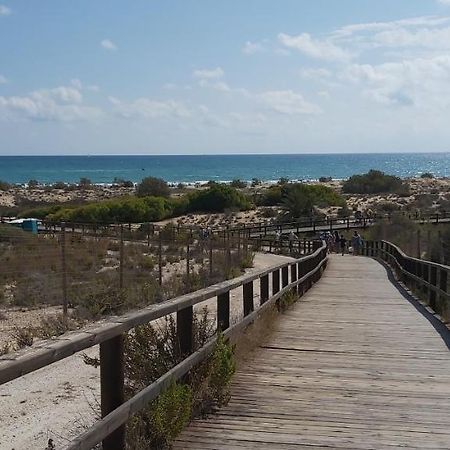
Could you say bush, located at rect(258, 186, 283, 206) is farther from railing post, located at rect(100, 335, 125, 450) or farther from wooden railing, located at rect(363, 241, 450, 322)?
railing post, located at rect(100, 335, 125, 450)

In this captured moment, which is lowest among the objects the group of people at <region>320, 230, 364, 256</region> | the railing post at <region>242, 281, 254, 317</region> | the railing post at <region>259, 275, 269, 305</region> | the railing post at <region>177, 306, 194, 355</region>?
the group of people at <region>320, 230, 364, 256</region>

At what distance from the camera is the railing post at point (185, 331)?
→ 678 cm

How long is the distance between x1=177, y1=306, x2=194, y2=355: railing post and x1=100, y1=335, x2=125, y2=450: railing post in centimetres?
185

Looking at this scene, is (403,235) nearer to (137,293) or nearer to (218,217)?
(218,217)

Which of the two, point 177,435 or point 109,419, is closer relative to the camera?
point 109,419

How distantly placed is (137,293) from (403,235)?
125ft

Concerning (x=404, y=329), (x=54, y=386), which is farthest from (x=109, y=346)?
(x=404, y=329)

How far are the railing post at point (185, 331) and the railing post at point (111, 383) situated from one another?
185 cm

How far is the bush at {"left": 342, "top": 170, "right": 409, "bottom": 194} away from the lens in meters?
109

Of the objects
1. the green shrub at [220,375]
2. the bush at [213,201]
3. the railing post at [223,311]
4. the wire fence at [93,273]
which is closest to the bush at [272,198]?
the bush at [213,201]

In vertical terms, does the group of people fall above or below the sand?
below

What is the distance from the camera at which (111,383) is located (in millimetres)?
4891

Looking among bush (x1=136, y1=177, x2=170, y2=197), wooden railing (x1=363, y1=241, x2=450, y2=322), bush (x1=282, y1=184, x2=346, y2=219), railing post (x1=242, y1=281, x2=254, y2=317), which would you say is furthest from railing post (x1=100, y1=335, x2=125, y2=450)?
bush (x1=136, y1=177, x2=170, y2=197)

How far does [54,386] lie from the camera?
11836 mm
